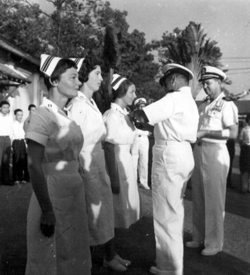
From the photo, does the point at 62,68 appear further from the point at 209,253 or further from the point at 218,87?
the point at 209,253

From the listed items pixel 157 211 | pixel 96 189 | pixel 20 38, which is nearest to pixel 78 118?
pixel 96 189

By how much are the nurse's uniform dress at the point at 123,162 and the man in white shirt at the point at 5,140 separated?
20.0 ft

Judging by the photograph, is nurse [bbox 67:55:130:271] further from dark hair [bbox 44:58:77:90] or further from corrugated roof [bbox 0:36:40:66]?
corrugated roof [bbox 0:36:40:66]

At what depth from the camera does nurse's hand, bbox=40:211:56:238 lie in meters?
2.57

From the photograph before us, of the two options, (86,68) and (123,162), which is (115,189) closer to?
(123,162)

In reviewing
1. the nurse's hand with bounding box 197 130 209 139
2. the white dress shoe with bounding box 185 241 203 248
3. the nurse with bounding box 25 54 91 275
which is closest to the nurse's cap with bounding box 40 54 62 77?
the nurse with bounding box 25 54 91 275

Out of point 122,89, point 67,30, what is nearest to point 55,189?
point 122,89

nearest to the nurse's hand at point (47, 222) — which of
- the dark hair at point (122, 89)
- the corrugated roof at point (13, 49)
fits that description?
the dark hair at point (122, 89)

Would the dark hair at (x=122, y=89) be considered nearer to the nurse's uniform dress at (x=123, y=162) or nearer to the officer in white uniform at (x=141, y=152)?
the nurse's uniform dress at (x=123, y=162)

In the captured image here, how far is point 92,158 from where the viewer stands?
12.4 ft

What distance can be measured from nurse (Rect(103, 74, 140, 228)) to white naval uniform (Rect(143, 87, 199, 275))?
1.74ft

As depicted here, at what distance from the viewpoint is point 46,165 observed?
2719 mm

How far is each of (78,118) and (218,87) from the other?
81.5 inches

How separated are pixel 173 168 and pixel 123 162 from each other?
83 cm
